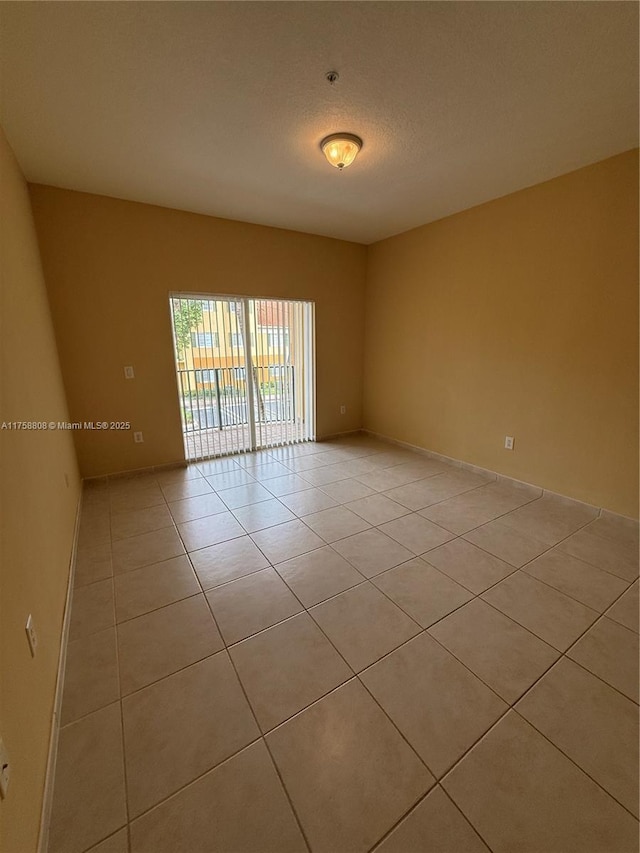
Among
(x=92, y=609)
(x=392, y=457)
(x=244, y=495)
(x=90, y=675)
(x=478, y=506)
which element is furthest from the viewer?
(x=392, y=457)

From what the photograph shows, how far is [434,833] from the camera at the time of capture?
38.8 inches

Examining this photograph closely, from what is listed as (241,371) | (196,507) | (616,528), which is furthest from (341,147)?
(616,528)

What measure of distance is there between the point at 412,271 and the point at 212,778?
13.9 feet

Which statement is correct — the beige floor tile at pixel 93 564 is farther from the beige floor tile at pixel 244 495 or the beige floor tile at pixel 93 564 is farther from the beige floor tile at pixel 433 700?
the beige floor tile at pixel 433 700

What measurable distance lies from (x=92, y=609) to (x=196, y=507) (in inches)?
44.3

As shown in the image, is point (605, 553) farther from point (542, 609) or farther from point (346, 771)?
point (346, 771)

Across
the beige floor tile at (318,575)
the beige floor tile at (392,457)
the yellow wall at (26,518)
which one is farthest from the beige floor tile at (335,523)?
the yellow wall at (26,518)

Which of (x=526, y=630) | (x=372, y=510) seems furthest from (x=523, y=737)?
(x=372, y=510)

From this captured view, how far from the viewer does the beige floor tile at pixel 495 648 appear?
4.66 feet

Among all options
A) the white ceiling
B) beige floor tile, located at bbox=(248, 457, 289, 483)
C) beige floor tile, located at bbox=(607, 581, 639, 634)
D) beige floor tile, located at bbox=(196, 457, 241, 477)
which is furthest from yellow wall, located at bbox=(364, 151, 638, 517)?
beige floor tile, located at bbox=(196, 457, 241, 477)

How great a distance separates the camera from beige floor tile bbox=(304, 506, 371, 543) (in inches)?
96.8

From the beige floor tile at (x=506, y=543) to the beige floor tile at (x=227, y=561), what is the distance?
1.48 meters

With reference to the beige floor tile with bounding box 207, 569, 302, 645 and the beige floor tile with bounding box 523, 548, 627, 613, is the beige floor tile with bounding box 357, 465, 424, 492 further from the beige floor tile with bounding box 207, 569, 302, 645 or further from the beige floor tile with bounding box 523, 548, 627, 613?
the beige floor tile with bounding box 207, 569, 302, 645

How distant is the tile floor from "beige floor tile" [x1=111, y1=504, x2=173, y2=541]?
0.07 feet
